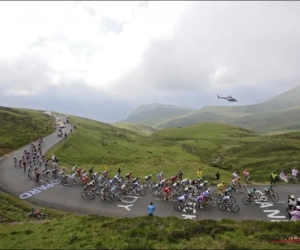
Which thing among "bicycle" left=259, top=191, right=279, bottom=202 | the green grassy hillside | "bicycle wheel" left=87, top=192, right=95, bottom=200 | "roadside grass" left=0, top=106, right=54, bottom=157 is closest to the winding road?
"bicycle wheel" left=87, top=192, right=95, bottom=200

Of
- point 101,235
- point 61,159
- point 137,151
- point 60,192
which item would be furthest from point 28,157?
point 101,235

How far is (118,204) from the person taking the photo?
37219 millimetres

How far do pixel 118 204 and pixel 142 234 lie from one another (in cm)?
1656

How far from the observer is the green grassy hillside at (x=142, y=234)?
19375 mm

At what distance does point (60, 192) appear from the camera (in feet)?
141

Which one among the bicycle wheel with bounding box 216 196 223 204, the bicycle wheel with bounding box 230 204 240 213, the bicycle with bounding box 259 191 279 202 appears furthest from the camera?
the bicycle with bounding box 259 191 279 202

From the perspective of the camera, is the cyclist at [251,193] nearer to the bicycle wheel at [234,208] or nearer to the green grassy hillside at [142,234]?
the bicycle wheel at [234,208]

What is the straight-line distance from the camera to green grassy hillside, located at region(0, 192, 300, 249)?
19375 mm

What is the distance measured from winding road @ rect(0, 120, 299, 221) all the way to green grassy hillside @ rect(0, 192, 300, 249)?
7.35 meters

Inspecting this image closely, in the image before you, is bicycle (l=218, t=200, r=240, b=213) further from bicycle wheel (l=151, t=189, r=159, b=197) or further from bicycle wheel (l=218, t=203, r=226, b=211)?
bicycle wheel (l=151, t=189, r=159, b=197)

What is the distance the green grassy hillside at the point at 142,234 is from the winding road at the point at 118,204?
289 inches

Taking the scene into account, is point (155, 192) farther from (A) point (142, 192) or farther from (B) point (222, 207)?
(B) point (222, 207)

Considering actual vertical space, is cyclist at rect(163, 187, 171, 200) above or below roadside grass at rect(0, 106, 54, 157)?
below

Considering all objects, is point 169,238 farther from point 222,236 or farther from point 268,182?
point 268,182
